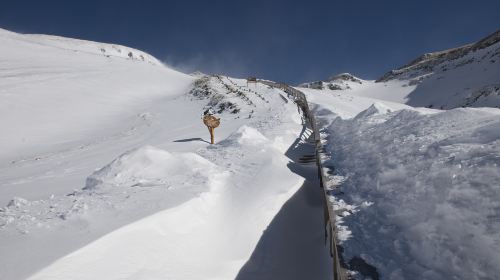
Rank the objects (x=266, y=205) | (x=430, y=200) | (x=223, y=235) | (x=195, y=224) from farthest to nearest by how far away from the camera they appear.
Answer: (x=266, y=205) → (x=223, y=235) → (x=195, y=224) → (x=430, y=200)

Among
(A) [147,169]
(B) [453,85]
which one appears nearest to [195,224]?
(A) [147,169]

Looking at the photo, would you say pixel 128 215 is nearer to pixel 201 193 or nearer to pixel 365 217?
pixel 201 193

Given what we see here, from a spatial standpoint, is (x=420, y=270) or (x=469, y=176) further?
(x=469, y=176)

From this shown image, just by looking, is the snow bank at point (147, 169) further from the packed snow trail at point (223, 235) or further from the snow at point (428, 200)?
the snow at point (428, 200)

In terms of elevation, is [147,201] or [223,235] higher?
[147,201]

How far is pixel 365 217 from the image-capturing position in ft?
24.6

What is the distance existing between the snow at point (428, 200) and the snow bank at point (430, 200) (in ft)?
0.04

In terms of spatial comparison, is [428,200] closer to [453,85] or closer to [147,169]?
[147,169]

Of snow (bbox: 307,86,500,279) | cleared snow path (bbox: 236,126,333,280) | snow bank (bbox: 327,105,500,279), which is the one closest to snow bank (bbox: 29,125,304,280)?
cleared snow path (bbox: 236,126,333,280)

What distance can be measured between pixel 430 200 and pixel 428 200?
0.16 feet

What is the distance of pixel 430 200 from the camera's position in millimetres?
6461

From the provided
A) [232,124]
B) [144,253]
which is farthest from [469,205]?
[232,124]

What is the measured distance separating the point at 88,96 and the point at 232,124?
63.2ft

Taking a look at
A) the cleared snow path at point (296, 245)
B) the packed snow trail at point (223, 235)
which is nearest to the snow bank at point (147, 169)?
the packed snow trail at point (223, 235)
